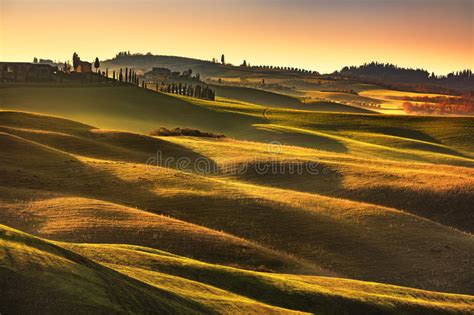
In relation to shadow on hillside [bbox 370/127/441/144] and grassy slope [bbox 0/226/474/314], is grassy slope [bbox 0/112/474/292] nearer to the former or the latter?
grassy slope [bbox 0/226/474/314]

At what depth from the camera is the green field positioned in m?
15.3

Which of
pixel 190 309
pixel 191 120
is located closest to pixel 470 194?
pixel 190 309

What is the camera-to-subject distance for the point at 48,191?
37125 mm

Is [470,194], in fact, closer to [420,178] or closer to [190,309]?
[420,178]

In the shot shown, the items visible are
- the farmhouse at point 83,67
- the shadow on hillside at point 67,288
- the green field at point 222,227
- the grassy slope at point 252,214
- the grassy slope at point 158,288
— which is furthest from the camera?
the farmhouse at point 83,67

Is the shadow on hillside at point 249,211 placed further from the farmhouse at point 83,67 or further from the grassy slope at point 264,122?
the farmhouse at point 83,67

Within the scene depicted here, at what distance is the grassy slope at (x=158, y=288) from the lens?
1300 centimetres

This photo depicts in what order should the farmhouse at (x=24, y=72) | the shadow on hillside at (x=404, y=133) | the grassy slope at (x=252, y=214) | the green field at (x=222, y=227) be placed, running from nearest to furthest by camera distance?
the green field at (x=222, y=227) → the grassy slope at (x=252, y=214) → the shadow on hillside at (x=404, y=133) → the farmhouse at (x=24, y=72)

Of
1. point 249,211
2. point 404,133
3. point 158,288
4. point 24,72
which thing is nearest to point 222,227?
point 249,211

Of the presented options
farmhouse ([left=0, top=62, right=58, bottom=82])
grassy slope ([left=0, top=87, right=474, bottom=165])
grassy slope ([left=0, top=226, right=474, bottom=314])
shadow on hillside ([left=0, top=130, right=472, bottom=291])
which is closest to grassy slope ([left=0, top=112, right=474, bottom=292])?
shadow on hillside ([left=0, top=130, right=472, bottom=291])

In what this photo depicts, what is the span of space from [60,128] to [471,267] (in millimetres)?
44237

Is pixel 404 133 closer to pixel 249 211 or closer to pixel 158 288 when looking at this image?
pixel 249 211

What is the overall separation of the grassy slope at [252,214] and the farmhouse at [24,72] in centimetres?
6157

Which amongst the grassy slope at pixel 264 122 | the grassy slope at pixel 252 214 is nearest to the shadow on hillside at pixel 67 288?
the grassy slope at pixel 252 214
